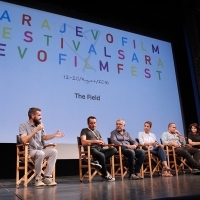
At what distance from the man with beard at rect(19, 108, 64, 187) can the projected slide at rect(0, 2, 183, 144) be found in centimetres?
82

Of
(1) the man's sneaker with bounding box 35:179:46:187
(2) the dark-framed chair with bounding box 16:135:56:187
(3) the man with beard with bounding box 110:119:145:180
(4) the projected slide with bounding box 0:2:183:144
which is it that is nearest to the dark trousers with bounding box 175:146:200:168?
(4) the projected slide with bounding box 0:2:183:144

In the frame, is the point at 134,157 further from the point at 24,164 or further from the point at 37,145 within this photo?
the point at 24,164

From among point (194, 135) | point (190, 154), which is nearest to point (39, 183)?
point (190, 154)

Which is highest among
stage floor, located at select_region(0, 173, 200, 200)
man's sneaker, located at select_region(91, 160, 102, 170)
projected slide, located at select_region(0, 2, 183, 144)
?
projected slide, located at select_region(0, 2, 183, 144)

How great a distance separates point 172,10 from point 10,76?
12.8 feet

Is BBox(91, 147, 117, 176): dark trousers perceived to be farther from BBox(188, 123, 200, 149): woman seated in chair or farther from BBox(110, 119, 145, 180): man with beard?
BBox(188, 123, 200, 149): woman seated in chair

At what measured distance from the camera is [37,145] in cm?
313

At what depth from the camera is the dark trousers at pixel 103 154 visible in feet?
11.6

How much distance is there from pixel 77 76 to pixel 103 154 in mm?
1509

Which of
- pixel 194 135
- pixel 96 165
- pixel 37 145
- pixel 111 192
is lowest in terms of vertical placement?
pixel 111 192

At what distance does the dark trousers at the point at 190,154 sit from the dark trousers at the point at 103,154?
1324mm

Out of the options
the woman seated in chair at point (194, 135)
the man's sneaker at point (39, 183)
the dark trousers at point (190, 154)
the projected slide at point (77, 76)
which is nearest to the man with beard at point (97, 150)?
the projected slide at point (77, 76)

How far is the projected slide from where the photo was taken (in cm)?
402

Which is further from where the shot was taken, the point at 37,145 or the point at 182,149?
the point at 182,149
